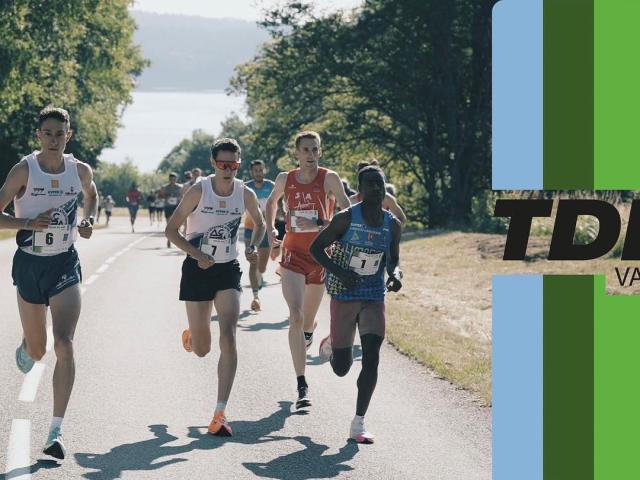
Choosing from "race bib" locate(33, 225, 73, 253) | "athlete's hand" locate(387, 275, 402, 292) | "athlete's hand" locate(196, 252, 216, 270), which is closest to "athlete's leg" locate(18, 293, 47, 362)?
"race bib" locate(33, 225, 73, 253)

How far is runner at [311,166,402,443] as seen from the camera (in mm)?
7504

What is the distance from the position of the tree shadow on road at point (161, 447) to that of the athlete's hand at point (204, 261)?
3.64ft

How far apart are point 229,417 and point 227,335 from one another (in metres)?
0.66

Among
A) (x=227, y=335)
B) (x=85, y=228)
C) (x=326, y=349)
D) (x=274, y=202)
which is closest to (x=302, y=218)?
(x=274, y=202)

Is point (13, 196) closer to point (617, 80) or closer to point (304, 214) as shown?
point (304, 214)

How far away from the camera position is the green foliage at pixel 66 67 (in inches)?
1410

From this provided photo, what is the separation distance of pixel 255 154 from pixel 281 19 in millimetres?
5385

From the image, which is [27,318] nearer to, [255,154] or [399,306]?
[399,306]

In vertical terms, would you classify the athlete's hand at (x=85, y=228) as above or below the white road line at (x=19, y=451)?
above

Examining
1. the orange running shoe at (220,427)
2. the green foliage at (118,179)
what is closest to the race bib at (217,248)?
the orange running shoe at (220,427)

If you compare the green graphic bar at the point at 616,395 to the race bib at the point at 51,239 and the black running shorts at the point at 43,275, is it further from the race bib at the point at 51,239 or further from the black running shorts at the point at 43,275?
the race bib at the point at 51,239

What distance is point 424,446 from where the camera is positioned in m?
7.14

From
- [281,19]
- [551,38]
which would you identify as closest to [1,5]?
[281,19]

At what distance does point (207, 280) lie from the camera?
7918 mm
